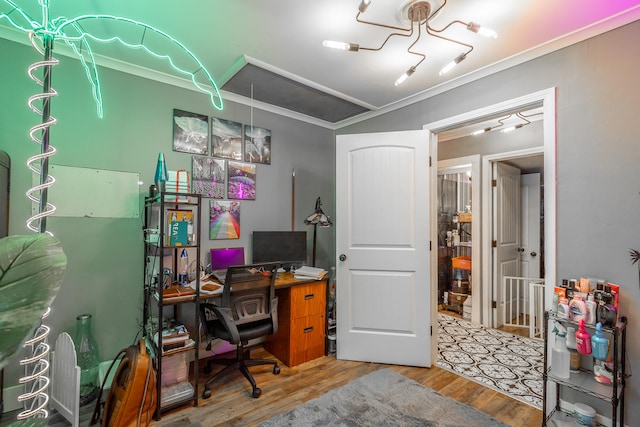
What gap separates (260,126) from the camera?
316 centimetres

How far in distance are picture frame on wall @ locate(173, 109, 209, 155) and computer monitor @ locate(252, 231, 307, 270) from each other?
1.00m

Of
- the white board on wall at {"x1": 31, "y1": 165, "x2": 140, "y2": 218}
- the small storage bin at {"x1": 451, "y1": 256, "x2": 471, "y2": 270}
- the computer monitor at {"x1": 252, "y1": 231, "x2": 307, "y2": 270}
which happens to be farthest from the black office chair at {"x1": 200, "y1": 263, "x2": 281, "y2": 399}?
the small storage bin at {"x1": 451, "y1": 256, "x2": 471, "y2": 270}

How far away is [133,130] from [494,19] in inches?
109

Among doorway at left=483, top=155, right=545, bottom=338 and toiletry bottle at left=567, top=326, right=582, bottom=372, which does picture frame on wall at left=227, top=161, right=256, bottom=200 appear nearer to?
toiletry bottle at left=567, top=326, right=582, bottom=372

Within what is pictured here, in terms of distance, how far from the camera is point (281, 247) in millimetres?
3109

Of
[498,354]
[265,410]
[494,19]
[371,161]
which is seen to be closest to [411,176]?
[371,161]

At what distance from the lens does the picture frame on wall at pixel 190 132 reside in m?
2.65

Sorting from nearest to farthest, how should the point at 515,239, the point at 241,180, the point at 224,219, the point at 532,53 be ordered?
the point at 532,53
the point at 224,219
the point at 241,180
the point at 515,239

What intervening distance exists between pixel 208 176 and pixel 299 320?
161cm

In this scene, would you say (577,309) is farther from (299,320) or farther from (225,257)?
(225,257)

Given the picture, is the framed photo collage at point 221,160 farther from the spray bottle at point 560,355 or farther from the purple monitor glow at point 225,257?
the spray bottle at point 560,355

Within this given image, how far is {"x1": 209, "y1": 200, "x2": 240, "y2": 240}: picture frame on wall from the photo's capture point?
111 inches

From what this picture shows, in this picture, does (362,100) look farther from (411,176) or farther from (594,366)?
(594,366)

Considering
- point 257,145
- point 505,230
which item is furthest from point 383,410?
point 505,230
